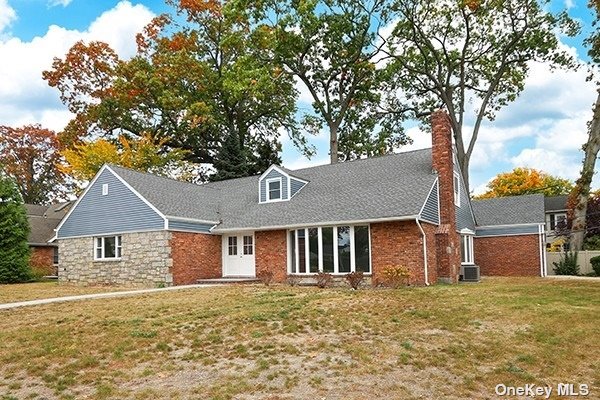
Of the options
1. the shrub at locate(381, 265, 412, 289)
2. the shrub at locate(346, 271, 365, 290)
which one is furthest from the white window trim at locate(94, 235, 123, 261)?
the shrub at locate(381, 265, 412, 289)

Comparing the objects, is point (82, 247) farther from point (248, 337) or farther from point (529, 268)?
point (529, 268)

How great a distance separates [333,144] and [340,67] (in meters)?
5.98

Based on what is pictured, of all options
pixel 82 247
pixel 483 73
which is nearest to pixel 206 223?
→ pixel 82 247

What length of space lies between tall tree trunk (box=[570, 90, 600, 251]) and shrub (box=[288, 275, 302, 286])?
18.4 meters

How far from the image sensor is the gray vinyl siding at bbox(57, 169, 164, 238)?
2120cm

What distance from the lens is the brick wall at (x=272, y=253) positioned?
20.3 metres

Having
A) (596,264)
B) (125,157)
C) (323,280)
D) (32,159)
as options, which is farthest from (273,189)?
(32,159)

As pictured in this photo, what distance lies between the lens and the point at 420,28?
33.8 metres

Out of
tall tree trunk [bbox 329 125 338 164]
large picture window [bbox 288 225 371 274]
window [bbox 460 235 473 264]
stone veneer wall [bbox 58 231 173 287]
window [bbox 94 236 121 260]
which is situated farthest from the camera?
tall tree trunk [bbox 329 125 338 164]

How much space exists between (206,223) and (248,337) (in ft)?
45.5

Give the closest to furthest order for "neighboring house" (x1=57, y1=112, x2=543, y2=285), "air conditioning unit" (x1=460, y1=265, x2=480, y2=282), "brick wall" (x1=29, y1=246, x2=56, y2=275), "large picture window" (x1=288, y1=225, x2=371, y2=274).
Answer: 1. "neighboring house" (x1=57, y1=112, x2=543, y2=285)
2. "large picture window" (x1=288, y1=225, x2=371, y2=274)
3. "air conditioning unit" (x1=460, y1=265, x2=480, y2=282)
4. "brick wall" (x1=29, y1=246, x2=56, y2=275)

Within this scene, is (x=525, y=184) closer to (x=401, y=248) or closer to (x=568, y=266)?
(x=568, y=266)

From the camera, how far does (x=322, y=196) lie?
2136 centimetres

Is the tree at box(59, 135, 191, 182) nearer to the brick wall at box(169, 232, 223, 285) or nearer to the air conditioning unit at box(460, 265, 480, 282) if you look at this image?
the brick wall at box(169, 232, 223, 285)
